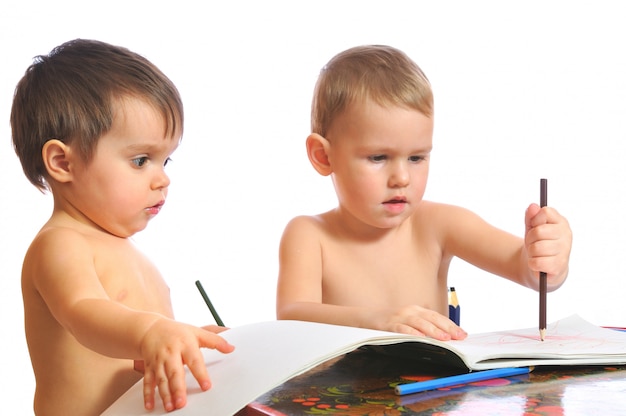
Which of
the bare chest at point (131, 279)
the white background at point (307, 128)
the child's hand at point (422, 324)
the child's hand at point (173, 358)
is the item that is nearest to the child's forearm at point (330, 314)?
the child's hand at point (422, 324)

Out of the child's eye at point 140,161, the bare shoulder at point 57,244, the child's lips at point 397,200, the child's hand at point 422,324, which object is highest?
the child's eye at point 140,161

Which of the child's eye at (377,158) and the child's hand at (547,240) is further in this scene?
the child's eye at (377,158)

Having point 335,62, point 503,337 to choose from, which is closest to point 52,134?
point 335,62

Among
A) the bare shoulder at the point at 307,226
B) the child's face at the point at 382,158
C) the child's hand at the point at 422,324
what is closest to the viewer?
the child's hand at the point at 422,324

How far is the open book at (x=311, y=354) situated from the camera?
66 centimetres

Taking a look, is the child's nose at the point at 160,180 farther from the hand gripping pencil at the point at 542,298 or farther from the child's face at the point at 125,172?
the hand gripping pencil at the point at 542,298

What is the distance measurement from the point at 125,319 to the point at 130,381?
0.23 metres

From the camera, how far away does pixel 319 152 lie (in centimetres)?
121

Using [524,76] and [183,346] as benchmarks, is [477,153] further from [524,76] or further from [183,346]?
[183,346]

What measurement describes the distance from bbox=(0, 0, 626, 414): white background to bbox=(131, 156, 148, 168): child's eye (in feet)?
3.67

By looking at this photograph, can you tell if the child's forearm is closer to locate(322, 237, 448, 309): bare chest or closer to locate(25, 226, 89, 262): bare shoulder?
locate(322, 237, 448, 309): bare chest

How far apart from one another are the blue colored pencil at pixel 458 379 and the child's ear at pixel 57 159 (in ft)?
1.63

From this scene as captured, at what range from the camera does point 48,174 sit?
3.30ft

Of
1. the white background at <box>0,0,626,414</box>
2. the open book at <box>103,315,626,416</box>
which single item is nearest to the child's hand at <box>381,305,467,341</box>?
the open book at <box>103,315,626,416</box>
